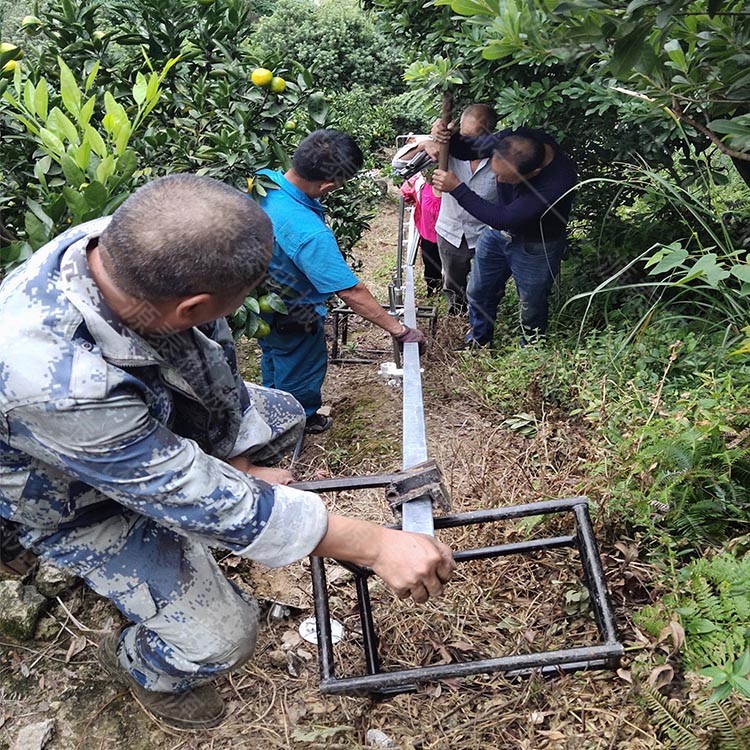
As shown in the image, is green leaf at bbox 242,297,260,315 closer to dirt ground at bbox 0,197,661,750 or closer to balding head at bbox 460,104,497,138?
dirt ground at bbox 0,197,661,750

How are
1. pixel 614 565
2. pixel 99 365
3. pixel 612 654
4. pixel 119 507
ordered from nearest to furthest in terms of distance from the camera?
pixel 99 365, pixel 612 654, pixel 119 507, pixel 614 565

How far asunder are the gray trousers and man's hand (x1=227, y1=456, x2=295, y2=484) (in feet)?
10.7

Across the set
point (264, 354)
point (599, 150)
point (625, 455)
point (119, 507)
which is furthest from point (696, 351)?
point (119, 507)

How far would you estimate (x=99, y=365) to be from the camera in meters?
1.45

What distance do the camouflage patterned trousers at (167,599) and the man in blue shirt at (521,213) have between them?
267cm

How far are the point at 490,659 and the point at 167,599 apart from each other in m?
0.90

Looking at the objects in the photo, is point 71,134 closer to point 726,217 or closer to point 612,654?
point 612,654

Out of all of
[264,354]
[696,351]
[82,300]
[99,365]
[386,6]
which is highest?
[386,6]

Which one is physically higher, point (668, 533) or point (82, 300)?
point (82, 300)

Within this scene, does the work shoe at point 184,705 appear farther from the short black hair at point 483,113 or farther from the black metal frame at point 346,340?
the short black hair at point 483,113

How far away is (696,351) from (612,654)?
1968 mm

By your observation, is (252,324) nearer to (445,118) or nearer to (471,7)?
(471,7)

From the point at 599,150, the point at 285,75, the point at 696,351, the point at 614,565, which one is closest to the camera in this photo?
the point at 614,565

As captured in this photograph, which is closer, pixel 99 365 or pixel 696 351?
pixel 99 365
